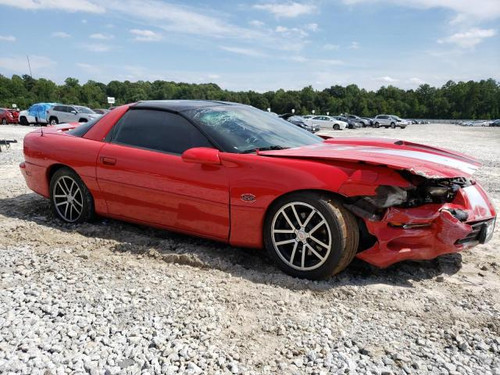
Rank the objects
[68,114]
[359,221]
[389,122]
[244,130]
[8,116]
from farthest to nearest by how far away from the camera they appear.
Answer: [389,122] < [8,116] < [68,114] < [244,130] < [359,221]

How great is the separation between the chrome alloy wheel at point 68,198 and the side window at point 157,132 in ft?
2.29

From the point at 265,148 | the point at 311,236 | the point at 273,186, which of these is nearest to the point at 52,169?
the point at 265,148

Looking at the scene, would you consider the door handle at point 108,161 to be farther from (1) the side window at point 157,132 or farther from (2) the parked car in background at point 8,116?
(2) the parked car in background at point 8,116

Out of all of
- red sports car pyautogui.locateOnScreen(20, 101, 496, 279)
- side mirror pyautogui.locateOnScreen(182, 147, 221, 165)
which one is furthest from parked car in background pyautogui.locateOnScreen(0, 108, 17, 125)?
side mirror pyautogui.locateOnScreen(182, 147, 221, 165)

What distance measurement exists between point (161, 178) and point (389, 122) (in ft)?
151

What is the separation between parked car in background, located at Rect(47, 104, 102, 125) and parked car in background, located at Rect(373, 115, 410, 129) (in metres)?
33.0

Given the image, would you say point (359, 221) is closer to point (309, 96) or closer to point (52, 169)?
point (52, 169)

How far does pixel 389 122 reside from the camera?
45.7 metres

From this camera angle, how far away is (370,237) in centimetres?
295

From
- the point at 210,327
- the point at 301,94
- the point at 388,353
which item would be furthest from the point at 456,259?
the point at 301,94

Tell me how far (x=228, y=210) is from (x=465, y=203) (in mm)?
1764

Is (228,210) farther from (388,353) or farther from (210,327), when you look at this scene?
(388,353)

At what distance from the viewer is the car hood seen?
2.77 metres

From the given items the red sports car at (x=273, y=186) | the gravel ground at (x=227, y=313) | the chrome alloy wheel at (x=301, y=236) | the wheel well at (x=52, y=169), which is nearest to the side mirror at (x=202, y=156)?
the red sports car at (x=273, y=186)
